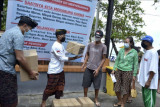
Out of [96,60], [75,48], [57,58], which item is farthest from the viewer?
[96,60]

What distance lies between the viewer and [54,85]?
364cm

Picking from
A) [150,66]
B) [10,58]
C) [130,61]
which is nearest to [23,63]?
[10,58]

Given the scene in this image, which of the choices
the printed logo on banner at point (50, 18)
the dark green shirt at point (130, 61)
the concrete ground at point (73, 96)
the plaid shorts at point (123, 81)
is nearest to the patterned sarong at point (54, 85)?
the concrete ground at point (73, 96)

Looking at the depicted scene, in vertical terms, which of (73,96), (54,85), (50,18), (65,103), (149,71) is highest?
(50,18)

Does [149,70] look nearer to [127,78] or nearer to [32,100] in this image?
[127,78]

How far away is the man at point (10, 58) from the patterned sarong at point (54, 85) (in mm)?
1044

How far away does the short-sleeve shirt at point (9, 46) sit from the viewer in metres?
2.34

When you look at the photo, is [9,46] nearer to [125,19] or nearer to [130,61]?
[130,61]

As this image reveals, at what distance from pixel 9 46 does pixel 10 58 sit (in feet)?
0.60

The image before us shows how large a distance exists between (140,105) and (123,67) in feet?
4.63

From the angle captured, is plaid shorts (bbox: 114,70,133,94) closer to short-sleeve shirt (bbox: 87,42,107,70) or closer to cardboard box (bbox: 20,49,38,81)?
short-sleeve shirt (bbox: 87,42,107,70)

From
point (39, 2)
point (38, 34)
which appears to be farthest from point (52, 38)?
point (39, 2)

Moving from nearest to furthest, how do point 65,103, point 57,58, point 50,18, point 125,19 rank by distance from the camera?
point 65,103
point 57,58
point 50,18
point 125,19

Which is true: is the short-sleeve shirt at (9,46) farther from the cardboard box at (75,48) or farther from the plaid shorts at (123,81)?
the plaid shorts at (123,81)
